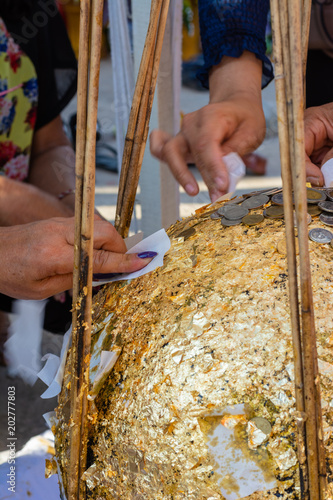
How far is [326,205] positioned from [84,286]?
1.13 feet

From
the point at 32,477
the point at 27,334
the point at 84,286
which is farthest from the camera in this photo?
the point at 27,334

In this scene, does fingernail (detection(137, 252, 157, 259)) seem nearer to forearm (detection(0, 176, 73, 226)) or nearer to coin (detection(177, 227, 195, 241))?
coin (detection(177, 227, 195, 241))

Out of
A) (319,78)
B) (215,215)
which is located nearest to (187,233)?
(215,215)

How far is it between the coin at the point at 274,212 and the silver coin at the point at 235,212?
0.03 metres

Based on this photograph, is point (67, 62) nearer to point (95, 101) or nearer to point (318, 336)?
point (95, 101)

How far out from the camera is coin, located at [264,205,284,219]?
677 millimetres

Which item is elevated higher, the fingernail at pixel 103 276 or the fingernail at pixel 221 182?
the fingernail at pixel 221 182

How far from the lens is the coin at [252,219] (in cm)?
68

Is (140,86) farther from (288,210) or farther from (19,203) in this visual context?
(19,203)

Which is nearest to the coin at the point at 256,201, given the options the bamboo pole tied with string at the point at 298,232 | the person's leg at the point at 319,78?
the bamboo pole tied with string at the point at 298,232

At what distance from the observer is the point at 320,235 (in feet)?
2.08

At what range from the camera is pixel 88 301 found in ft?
1.87

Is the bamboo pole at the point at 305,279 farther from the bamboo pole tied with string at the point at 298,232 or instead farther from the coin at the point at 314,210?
the coin at the point at 314,210

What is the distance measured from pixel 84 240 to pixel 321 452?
1.12 ft
